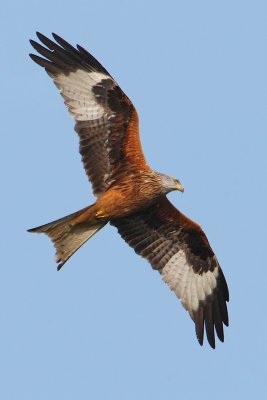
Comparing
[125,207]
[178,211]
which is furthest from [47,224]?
[178,211]

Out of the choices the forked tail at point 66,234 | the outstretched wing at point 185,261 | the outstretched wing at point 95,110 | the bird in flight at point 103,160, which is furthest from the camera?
the outstretched wing at point 185,261

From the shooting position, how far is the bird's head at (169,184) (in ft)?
43.6

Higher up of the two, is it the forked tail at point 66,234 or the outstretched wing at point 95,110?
the outstretched wing at point 95,110

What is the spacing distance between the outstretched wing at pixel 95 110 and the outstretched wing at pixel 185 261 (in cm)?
95

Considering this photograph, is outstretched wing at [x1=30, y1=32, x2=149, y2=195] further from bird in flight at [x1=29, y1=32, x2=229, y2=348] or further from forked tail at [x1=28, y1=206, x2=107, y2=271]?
forked tail at [x1=28, y1=206, x2=107, y2=271]

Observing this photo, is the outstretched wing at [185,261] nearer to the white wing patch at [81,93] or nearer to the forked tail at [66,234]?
the forked tail at [66,234]

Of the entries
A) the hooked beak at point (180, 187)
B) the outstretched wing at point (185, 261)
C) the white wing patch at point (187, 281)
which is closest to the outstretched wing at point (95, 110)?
the hooked beak at point (180, 187)

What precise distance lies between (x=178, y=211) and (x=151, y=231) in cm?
67

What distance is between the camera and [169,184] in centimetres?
1328

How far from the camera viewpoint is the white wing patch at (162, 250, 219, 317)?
1430cm

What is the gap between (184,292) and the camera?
14.3 metres

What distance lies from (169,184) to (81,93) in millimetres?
1878

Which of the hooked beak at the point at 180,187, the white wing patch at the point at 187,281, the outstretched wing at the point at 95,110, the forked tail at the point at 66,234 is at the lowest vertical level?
the white wing patch at the point at 187,281

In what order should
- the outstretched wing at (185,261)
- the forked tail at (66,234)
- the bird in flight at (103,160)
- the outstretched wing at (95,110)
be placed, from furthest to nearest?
the outstretched wing at (185,261)
the outstretched wing at (95,110)
the bird in flight at (103,160)
the forked tail at (66,234)
